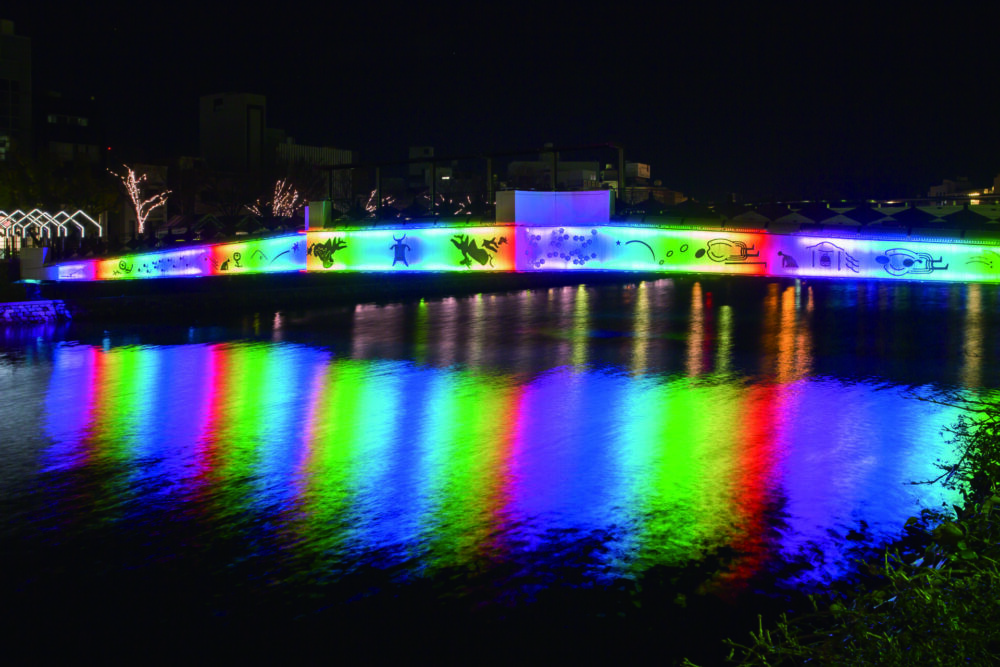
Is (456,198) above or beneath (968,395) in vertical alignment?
above

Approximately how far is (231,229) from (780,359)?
1014 inches

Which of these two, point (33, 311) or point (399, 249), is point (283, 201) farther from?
point (399, 249)

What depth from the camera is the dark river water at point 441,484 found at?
4.89 metres

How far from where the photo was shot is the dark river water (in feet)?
16.0

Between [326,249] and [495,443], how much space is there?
13758 millimetres

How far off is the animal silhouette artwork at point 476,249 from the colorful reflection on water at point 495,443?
1522 mm

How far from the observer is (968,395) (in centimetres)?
1122

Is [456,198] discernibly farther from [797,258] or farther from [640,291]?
[797,258]

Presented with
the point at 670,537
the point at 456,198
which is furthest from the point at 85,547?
the point at 456,198

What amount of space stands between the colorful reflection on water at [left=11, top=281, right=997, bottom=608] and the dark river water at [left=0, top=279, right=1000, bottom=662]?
37 millimetres

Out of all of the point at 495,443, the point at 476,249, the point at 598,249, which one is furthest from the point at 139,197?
the point at 495,443

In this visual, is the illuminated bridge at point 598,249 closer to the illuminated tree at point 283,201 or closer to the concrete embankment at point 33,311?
the concrete embankment at point 33,311

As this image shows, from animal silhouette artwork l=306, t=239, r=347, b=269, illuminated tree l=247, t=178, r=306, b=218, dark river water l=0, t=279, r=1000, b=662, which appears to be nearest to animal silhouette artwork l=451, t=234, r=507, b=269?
dark river water l=0, t=279, r=1000, b=662

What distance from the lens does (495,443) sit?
8781 mm
